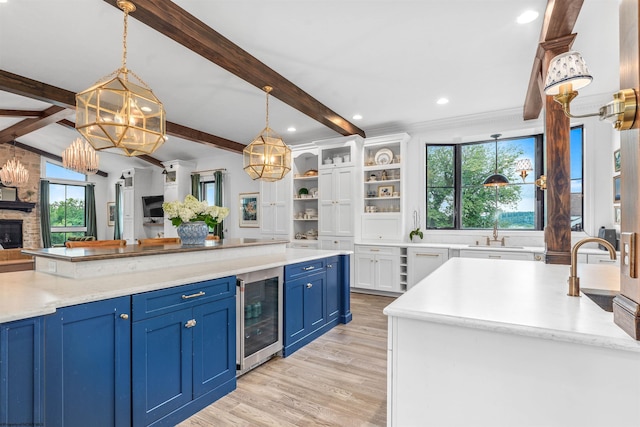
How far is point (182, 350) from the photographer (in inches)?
81.4

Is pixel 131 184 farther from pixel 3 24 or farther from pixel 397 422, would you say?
pixel 397 422

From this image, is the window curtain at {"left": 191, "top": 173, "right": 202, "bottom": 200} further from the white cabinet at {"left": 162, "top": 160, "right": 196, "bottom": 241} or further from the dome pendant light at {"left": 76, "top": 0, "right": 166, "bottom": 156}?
the dome pendant light at {"left": 76, "top": 0, "right": 166, "bottom": 156}

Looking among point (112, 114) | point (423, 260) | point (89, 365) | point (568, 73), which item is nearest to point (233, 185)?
point (423, 260)

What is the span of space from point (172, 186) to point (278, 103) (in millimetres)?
→ 4638

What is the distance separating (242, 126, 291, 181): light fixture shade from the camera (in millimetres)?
3668

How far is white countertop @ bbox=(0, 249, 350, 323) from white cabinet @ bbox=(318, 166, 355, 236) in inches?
122

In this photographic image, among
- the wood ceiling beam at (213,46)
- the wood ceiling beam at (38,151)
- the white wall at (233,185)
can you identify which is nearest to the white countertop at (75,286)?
the wood ceiling beam at (213,46)

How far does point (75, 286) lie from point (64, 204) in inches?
Result: 376

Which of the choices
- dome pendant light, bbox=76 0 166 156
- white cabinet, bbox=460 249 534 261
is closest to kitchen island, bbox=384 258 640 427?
dome pendant light, bbox=76 0 166 156

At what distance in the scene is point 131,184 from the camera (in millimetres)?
8781

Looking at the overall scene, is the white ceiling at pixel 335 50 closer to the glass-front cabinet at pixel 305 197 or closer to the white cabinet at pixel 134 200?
the glass-front cabinet at pixel 305 197

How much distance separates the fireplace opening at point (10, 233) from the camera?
8.09 meters

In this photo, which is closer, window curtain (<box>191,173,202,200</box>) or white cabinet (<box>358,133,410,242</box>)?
white cabinet (<box>358,133,410,242</box>)

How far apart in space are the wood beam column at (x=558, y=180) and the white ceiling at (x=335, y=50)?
0.61m
